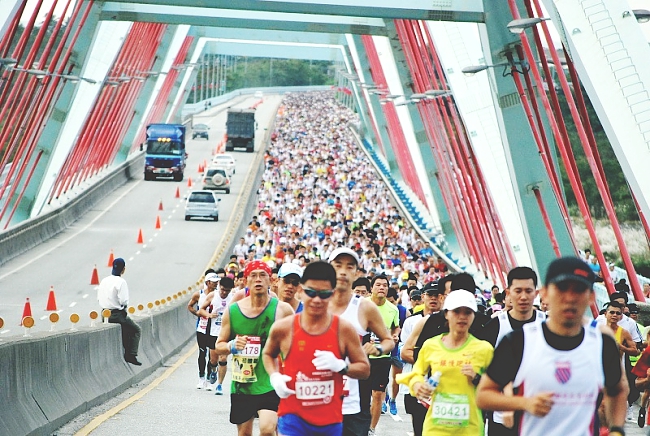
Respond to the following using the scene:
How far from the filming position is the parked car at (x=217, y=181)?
229 feet

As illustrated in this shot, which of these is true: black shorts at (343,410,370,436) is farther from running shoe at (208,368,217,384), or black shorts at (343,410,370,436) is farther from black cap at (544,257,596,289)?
running shoe at (208,368,217,384)

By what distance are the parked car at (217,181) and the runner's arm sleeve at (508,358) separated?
63.7 meters

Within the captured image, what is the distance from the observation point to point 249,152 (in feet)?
320

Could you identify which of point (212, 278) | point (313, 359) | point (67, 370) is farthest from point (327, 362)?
point (212, 278)

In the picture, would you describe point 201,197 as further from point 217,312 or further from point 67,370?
point 67,370

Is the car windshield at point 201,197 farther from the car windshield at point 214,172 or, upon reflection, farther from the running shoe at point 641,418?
the running shoe at point 641,418

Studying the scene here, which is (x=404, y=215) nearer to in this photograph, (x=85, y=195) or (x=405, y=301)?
(x=85, y=195)

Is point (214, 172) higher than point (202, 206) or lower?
higher

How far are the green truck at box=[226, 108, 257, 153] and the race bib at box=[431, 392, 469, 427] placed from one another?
86.2m

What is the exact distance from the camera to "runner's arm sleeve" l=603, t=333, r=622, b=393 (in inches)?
243

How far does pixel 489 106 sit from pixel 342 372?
25.3 metres

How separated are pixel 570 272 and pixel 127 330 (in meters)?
13.1

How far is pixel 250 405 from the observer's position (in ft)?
34.3

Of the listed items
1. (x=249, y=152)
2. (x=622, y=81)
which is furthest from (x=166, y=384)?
(x=249, y=152)
